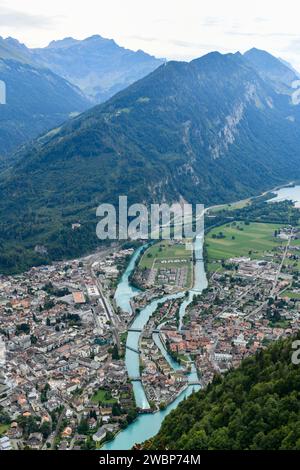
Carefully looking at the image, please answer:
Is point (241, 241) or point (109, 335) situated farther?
point (241, 241)

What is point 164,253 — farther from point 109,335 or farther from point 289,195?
point 289,195

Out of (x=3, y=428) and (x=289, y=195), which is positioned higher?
(x=289, y=195)

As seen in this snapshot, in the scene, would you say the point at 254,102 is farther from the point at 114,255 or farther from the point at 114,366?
the point at 114,366

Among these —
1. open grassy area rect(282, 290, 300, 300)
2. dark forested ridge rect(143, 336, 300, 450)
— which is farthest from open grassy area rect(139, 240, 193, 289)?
dark forested ridge rect(143, 336, 300, 450)

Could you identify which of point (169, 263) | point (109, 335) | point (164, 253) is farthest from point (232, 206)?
point (109, 335)

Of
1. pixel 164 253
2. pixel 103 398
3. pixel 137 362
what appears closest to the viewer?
pixel 103 398

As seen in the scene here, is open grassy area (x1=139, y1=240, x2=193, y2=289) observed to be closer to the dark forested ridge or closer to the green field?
the green field
